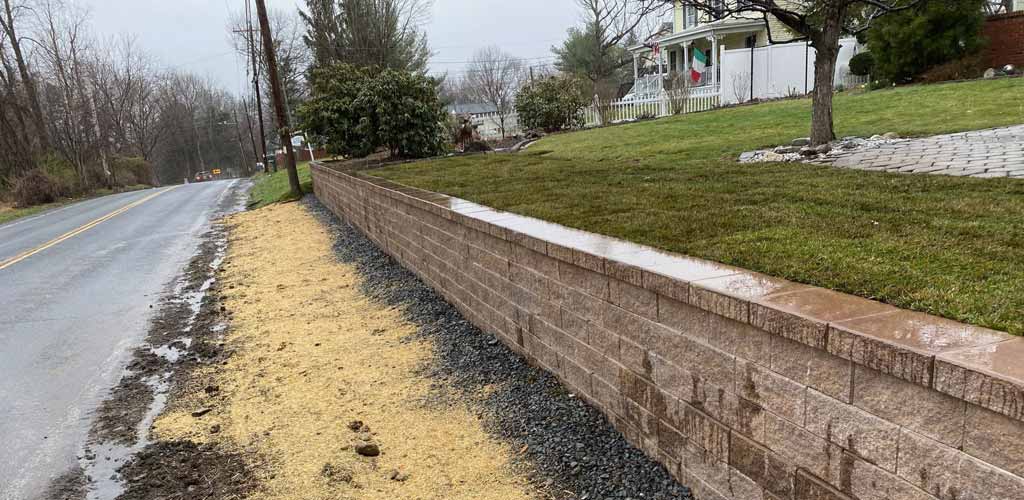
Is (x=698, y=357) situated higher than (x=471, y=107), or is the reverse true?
(x=471, y=107)

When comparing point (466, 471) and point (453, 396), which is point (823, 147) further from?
point (466, 471)

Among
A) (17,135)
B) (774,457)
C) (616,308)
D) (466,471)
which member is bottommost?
(466,471)

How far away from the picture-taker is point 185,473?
3.97m

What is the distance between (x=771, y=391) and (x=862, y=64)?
2230cm

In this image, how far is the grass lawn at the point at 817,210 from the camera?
2914mm

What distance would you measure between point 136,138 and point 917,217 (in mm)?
73030

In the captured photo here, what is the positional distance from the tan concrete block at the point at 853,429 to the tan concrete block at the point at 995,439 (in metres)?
0.24

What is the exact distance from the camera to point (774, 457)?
8.55 ft

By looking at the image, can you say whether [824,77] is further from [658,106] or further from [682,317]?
[658,106]

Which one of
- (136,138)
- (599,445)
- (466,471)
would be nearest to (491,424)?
(466,471)

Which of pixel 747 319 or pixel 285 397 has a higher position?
pixel 747 319

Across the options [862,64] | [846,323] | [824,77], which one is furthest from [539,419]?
[862,64]

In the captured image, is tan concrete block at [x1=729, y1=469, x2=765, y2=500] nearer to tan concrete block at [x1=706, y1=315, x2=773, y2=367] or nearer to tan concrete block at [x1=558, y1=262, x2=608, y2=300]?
tan concrete block at [x1=706, y1=315, x2=773, y2=367]

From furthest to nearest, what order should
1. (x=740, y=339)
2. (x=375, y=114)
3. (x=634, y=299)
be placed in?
(x=375, y=114)
(x=634, y=299)
(x=740, y=339)
